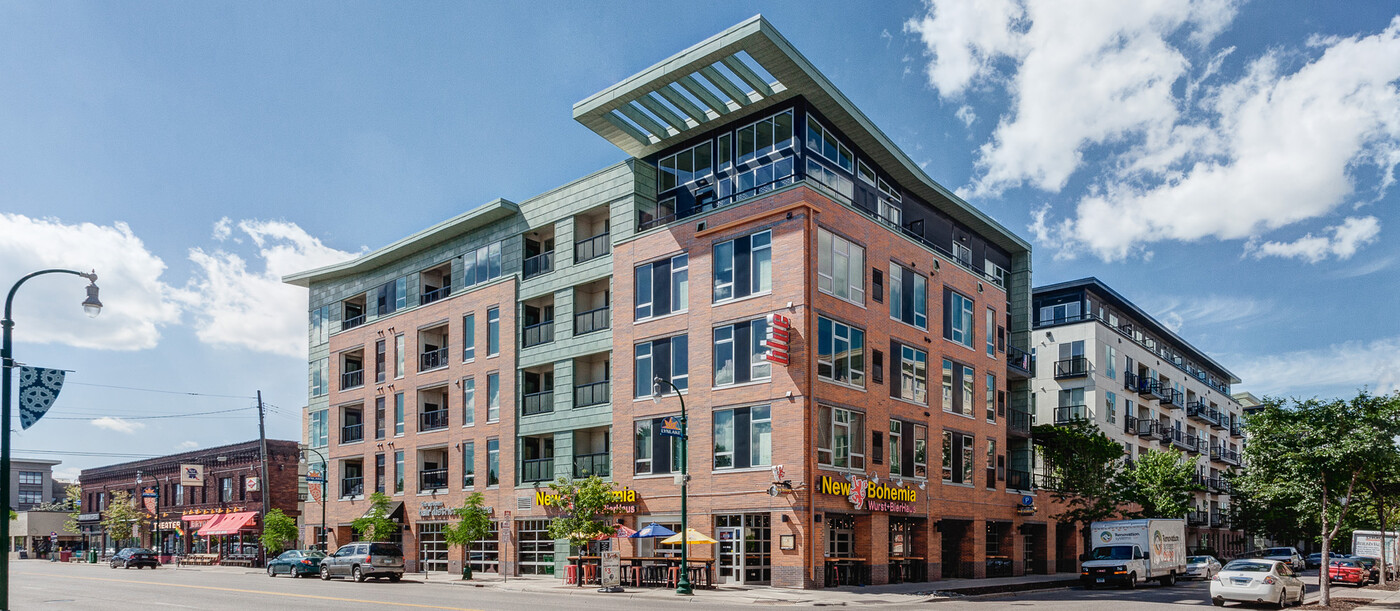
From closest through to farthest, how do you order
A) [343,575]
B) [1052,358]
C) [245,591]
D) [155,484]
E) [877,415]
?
[245,591], [877,415], [343,575], [1052,358], [155,484]

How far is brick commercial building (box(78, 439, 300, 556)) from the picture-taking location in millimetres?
70963

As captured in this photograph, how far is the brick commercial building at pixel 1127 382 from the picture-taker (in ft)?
211

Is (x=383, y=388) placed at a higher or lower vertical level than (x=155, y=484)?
higher

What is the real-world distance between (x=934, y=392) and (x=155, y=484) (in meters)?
66.6

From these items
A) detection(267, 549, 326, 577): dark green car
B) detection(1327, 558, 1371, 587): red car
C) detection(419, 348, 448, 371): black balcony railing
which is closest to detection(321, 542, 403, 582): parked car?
detection(267, 549, 326, 577): dark green car

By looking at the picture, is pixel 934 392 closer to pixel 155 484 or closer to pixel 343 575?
pixel 343 575

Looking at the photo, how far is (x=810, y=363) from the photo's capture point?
36.1 meters

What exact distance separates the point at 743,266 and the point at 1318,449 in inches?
763

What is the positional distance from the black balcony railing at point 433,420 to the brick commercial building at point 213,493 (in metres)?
18.8

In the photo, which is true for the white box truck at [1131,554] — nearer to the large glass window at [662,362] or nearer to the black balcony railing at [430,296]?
the large glass window at [662,362]

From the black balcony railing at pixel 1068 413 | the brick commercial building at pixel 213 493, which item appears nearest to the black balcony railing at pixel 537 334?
the brick commercial building at pixel 213 493

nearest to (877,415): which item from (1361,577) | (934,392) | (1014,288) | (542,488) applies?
(934,392)

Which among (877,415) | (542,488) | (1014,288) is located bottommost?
(542,488)

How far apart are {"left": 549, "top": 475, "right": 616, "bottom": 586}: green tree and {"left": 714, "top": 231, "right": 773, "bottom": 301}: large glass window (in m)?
8.76
